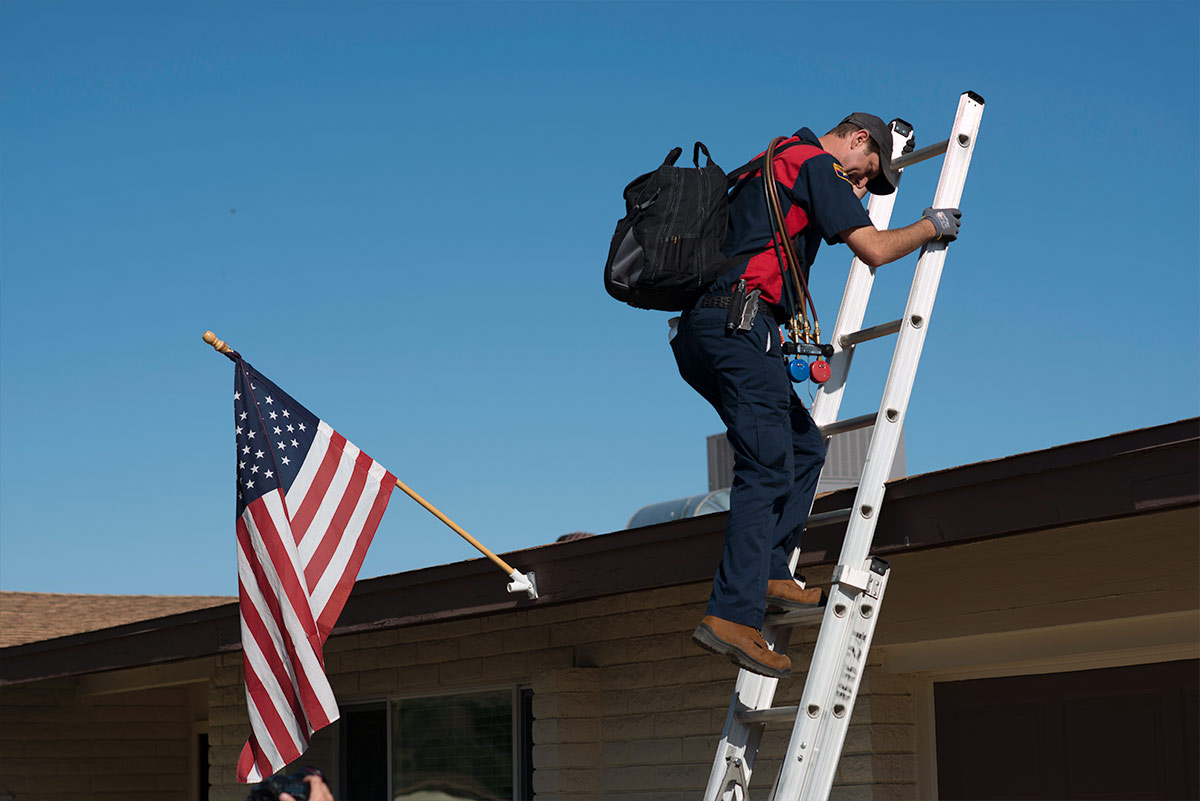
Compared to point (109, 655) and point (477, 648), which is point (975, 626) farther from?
point (109, 655)

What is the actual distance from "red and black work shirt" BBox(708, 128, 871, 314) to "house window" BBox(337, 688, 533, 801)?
4.38 meters

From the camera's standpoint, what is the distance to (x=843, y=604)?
511cm

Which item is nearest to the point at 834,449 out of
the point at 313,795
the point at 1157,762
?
the point at 1157,762

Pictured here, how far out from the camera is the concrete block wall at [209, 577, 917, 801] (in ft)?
23.4

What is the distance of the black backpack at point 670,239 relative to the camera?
208 inches

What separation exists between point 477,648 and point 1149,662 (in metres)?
4.37

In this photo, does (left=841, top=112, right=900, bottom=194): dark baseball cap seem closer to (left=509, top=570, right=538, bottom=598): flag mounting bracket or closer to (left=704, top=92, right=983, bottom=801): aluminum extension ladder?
(left=704, top=92, right=983, bottom=801): aluminum extension ladder

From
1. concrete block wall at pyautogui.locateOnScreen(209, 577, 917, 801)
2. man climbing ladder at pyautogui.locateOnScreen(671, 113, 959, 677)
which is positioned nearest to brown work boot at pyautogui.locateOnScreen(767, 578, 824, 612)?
man climbing ladder at pyautogui.locateOnScreen(671, 113, 959, 677)

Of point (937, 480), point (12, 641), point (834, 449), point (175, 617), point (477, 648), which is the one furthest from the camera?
point (834, 449)

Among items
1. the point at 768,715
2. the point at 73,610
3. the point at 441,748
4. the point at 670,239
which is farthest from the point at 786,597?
the point at 73,610

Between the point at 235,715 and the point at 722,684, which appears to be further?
the point at 235,715

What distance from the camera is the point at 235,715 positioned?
11.3 m

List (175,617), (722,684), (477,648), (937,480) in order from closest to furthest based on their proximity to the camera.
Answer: (937,480) < (722,684) < (477,648) < (175,617)

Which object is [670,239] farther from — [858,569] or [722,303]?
[858,569]
